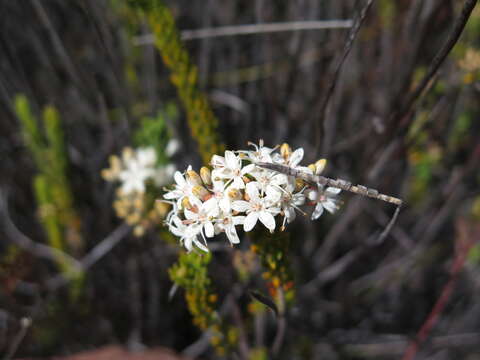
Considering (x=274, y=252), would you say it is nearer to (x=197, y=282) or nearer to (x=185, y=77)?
(x=197, y=282)

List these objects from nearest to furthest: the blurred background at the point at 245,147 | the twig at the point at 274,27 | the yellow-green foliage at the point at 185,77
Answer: the yellow-green foliage at the point at 185,77 < the twig at the point at 274,27 < the blurred background at the point at 245,147

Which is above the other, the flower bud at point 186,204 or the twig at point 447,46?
the twig at point 447,46

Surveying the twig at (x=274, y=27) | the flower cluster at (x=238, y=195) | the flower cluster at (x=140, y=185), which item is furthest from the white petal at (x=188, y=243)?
the twig at (x=274, y=27)

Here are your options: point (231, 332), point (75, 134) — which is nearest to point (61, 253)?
point (75, 134)

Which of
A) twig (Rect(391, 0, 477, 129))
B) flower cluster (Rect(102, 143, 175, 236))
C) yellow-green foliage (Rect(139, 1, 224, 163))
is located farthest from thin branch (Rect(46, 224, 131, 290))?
twig (Rect(391, 0, 477, 129))

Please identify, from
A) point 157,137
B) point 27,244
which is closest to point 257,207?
point 157,137

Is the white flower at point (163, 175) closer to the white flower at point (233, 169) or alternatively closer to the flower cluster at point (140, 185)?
the flower cluster at point (140, 185)

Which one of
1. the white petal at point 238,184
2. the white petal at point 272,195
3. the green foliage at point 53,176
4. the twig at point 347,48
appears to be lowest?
the white petal at point 272,195

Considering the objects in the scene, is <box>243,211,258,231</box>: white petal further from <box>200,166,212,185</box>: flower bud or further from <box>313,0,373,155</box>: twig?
<box>313,0,373,155</box>: twig
